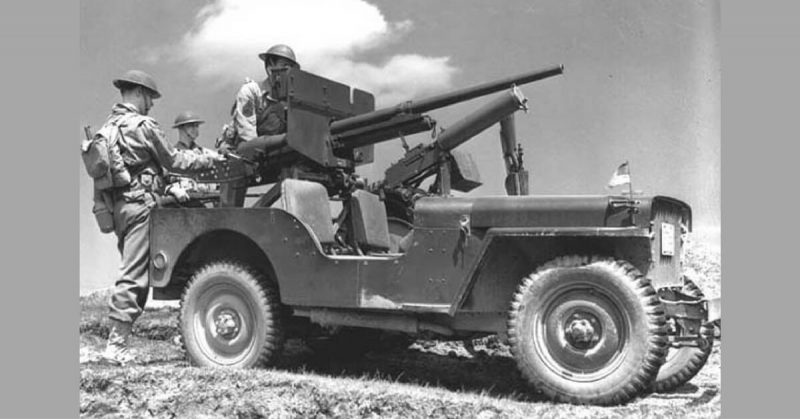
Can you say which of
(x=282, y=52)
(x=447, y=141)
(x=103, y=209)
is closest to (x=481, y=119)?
(x=447, y=141)

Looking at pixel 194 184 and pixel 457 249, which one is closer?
pixel 457 249

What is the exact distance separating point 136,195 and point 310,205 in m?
1.20

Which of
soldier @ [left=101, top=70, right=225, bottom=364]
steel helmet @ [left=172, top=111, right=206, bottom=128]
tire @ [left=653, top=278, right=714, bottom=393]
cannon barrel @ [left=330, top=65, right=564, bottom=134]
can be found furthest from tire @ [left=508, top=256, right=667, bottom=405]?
steel helmet @ [left=172, top=111, right=206, bottom=128]

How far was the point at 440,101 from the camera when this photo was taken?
6.49 meters

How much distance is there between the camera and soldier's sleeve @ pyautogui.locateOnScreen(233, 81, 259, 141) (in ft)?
22.9

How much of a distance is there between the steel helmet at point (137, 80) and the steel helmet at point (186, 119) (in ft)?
4.29

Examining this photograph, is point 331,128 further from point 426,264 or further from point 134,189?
point 426,264

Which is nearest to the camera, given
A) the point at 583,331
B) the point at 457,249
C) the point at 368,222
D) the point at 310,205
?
the point at 583,331

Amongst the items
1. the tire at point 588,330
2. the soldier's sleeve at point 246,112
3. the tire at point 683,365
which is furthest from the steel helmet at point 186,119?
the tire at point 683,365

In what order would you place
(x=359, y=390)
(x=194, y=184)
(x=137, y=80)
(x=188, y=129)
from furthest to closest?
(x=188, y=129), (x=194, y=184), (x=137, y=80), (x=359, y=390)

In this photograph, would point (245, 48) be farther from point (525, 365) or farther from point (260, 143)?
point (525, 365)

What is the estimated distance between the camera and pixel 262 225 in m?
6.10

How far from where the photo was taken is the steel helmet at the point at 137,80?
6.45 m

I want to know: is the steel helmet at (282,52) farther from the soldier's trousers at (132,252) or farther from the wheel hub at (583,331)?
the wheel hub at (583,331)
